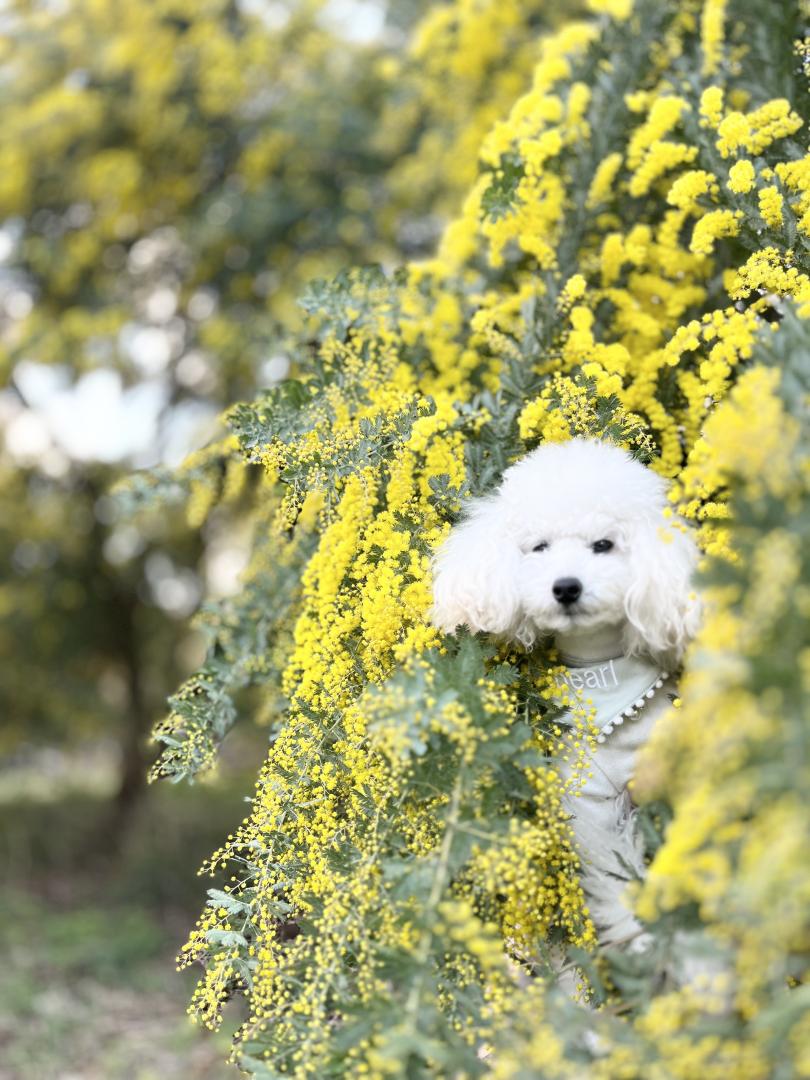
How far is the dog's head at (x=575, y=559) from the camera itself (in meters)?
1.67

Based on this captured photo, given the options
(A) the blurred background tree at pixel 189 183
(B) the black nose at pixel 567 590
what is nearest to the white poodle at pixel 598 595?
(B) the black nose at pixel 567 590

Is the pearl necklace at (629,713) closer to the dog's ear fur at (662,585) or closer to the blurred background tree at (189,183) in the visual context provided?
the dog's ear fur at (662,585)

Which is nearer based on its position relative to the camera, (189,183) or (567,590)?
(567,590)

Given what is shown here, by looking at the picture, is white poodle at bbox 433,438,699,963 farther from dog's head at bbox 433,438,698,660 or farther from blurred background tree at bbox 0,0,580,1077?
blurred background tree at bbox 0,0,580,1077

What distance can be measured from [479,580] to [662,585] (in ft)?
0.99

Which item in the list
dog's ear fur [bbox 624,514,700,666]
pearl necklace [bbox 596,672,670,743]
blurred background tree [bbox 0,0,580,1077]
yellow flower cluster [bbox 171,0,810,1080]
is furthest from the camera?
blurred background tree [bbox 0,0,580,1077]

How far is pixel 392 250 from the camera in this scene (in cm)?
494

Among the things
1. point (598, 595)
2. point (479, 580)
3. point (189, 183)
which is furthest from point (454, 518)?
point (189, 183)

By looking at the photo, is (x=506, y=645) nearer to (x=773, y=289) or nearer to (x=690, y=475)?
(x=690, y=475)

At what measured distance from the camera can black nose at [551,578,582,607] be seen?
1.69 meters

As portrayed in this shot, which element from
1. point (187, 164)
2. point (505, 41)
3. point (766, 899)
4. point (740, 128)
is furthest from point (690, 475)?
point (187, 164)

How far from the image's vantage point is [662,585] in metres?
1.65

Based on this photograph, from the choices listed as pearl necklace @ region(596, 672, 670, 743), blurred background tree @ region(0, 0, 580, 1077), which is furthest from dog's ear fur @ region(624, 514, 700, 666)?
blurred background tree @ region(0, 0, 580, 1077)

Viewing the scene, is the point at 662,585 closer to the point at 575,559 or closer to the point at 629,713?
the point at 575,559
